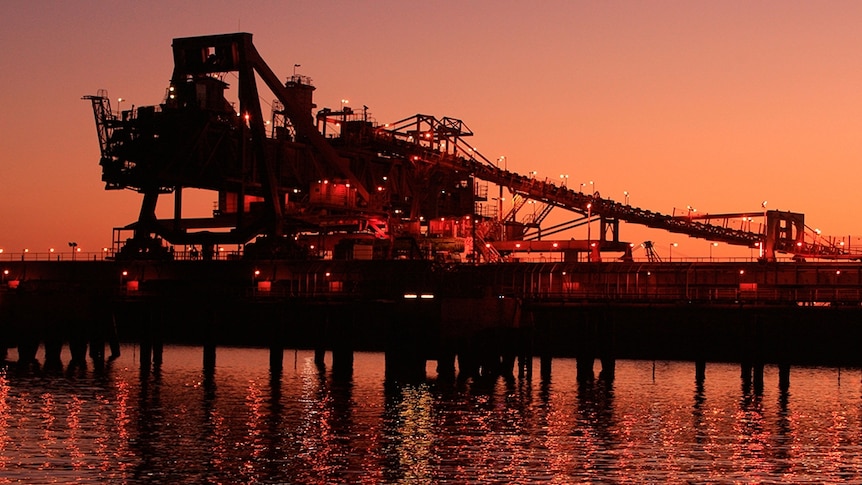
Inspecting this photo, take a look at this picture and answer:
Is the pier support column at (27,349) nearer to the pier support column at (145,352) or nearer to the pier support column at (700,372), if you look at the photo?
the pier support column at (145,352)

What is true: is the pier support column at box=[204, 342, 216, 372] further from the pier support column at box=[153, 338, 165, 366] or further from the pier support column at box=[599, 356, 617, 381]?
the pier support column at box=[599, 356, 617, 381]

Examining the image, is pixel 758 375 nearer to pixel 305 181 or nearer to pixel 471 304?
pixel 471 304

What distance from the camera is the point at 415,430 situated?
2608 inches

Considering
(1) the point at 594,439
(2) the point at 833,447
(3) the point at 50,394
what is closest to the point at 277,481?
(1) the point at 594,439

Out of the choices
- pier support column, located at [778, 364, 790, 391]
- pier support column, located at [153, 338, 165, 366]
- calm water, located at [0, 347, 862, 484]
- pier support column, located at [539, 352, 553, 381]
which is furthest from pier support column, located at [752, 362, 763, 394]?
pier support column, located at [153, 338, 165, 366]

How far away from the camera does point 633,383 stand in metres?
96.9

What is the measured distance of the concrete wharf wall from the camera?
9350 centimetres

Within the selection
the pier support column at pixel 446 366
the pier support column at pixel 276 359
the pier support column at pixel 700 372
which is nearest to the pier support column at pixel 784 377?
the pier support column at pixel 700 372

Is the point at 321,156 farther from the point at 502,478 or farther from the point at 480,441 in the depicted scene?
the point at 502,478

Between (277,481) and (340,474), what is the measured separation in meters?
3.05

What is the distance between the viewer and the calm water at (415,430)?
54000 millimetres

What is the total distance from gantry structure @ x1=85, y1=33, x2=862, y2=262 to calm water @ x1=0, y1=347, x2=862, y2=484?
1082 inches

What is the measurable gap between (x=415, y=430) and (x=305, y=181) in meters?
68.4

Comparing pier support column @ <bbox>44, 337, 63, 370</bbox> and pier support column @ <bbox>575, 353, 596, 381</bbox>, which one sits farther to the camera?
pier support column @ <bbox>44, 337, 63, 370</bbox>
